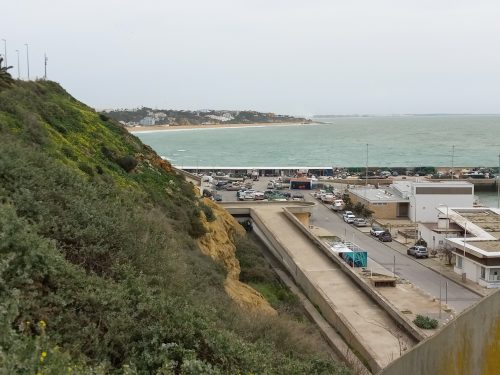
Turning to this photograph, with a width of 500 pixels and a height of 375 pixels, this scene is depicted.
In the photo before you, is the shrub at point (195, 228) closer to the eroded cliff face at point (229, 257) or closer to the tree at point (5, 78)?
the eroded cliff face at point (229, 257)

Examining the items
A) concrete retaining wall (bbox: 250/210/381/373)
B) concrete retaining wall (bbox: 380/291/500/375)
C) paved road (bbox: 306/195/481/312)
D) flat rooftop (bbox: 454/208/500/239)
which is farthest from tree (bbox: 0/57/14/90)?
flat rooftop (bbox: 454/208/500/239)

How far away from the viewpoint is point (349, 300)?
15000 millimetres

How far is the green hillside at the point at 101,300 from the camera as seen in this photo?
4516mm

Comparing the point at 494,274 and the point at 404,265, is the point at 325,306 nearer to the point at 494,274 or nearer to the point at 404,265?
the point at 494,274

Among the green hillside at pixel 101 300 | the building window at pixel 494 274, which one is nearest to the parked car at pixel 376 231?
the building window at pixel 494 274

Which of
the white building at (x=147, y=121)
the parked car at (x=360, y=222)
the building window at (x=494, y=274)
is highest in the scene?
the white building at (x=147, y=121)

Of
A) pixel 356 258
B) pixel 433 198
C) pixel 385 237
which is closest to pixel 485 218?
pixel 385 237

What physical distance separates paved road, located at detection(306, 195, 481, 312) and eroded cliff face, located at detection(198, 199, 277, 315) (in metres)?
6.86

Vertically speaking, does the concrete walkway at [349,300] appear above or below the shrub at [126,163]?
below

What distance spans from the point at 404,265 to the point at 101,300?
1941 centimetres

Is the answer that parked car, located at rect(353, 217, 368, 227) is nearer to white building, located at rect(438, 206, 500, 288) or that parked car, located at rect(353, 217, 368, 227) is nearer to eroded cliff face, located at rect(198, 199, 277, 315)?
white building, located at rect(438, 206, 500, 288)

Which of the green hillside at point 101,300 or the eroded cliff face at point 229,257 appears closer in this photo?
the green hillside at point 101,300

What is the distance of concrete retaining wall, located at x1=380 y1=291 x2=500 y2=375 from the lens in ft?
5.99

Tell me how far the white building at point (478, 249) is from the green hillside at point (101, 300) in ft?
42.5
